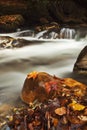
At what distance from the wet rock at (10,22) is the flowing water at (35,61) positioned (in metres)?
0.74

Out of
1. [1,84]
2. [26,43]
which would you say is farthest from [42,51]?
[1,84]

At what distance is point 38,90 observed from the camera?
421 cm

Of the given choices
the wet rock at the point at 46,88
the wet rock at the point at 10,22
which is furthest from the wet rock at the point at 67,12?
the wet rock at the point at 46,88

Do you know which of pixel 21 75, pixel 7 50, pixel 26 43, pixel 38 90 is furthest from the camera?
pixel 26 43

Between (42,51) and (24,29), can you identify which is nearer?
(42,51)

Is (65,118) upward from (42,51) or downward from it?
upward

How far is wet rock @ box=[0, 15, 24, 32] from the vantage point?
508 inches

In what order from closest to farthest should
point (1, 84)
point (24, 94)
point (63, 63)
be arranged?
point (24, 94)
point (1, 84)
point (63, 63)

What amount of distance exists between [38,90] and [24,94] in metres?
0.42

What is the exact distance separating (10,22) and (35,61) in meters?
5.04

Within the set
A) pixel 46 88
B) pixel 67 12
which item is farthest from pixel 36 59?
pixel 67 12

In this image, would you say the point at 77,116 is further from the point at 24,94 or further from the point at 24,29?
the point at 24,29

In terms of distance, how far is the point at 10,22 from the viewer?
12938 millimetres

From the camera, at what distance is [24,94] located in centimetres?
454
